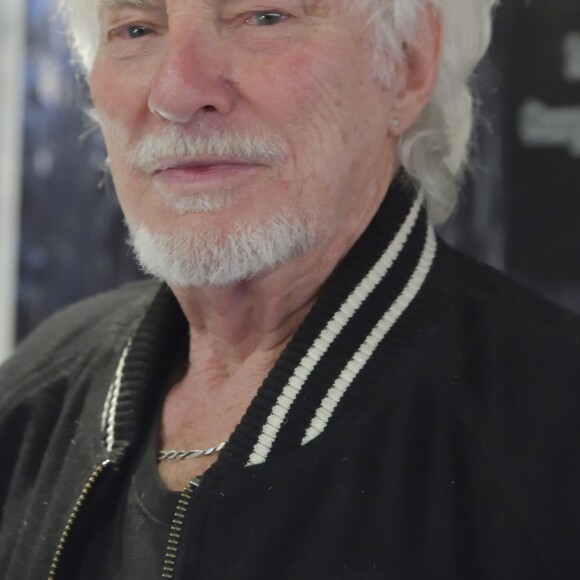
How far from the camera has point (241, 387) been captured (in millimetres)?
1231

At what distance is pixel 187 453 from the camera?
47.0 inches

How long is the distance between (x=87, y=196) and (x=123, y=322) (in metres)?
0.51

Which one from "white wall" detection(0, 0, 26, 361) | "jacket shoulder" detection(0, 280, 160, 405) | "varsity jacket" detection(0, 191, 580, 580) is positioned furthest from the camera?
"white wall" detection(0, 0, 26, 361)

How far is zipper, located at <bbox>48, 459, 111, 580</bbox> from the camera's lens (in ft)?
3.76

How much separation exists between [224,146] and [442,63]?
36 centimetres

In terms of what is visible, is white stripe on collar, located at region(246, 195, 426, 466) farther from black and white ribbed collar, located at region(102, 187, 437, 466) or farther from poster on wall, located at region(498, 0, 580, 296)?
poster on wall, located at region(498, 0, 580, 296)

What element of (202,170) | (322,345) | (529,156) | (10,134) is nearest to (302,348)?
(322,345)

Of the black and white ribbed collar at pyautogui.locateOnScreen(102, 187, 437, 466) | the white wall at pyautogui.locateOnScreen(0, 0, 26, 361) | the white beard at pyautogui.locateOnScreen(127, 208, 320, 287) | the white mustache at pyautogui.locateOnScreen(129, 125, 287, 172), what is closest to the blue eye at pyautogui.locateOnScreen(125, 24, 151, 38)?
the white mustache at pyautogui.locateOnScreen(129, 125, 287, 172)

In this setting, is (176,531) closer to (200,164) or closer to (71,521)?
(71,521)

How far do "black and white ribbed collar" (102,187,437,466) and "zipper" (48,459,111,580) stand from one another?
41 millimetres

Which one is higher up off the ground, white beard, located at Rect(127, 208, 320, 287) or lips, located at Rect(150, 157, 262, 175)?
lips, located at Rect(150, 157, 262, 175)

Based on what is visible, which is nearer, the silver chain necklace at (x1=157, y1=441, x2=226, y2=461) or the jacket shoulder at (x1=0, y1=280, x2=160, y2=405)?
the silver chain necklace at (x1=157, y1=441, x2=226, y2=461)

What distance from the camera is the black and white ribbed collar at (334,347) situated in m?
1.05

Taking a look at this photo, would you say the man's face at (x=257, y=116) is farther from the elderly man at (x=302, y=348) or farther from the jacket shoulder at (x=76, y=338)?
the jacket shoulder at (x=76, y=338)
